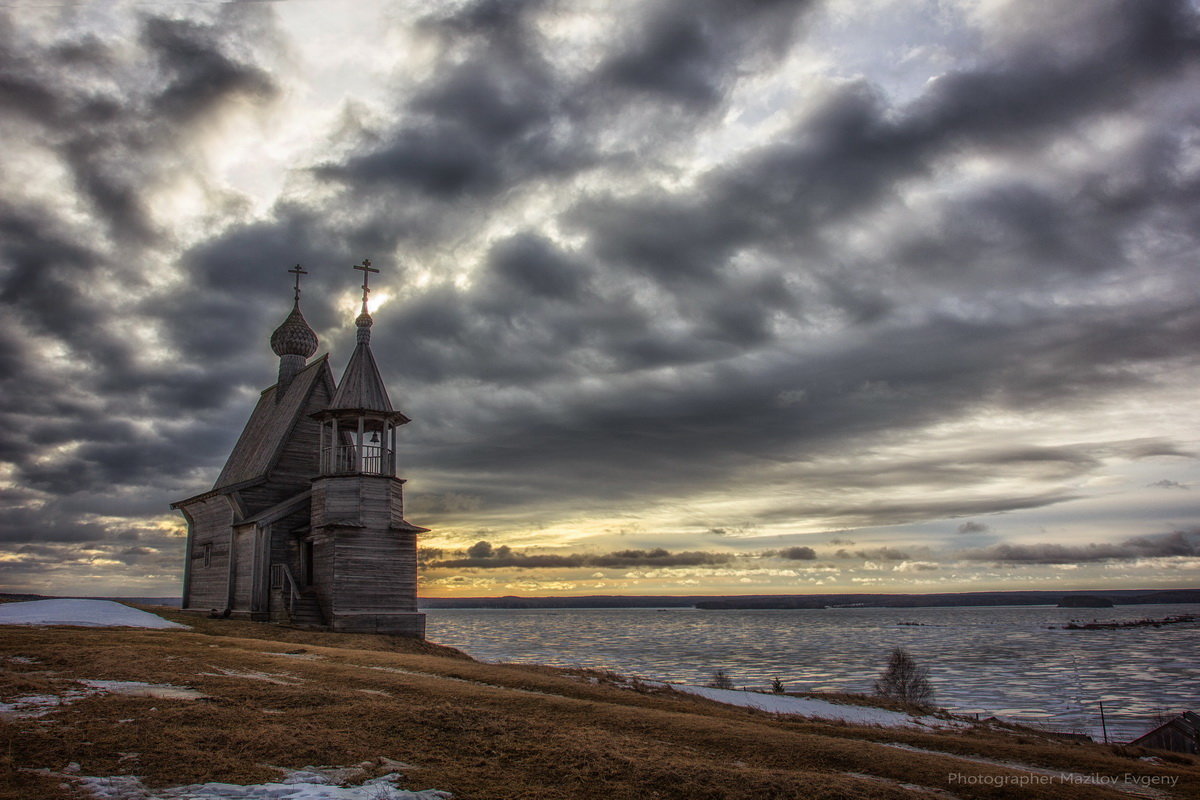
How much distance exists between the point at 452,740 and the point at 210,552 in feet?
112

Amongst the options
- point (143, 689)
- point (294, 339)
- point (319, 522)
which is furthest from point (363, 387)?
point (143, 689)

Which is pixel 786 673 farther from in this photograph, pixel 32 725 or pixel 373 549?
pixel 32 725

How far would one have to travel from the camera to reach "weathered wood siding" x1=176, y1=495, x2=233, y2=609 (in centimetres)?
3850

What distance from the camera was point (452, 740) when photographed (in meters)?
11.8

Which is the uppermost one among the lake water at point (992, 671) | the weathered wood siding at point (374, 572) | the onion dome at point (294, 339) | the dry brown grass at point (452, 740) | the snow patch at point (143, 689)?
the onion dome at point (294, 339)

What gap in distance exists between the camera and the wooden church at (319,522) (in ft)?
108

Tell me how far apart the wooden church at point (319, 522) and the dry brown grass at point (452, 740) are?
13.6 metres

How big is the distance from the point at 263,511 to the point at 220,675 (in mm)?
23210

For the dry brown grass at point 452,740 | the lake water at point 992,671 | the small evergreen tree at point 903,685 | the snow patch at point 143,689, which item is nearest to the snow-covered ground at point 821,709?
the dry brown grass at point 452,740

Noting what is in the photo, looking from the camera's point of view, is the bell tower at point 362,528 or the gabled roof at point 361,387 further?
the gabled roof at point 361,387

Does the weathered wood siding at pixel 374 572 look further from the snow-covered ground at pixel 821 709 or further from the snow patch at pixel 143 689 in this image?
the snow patch at pixel 143 689

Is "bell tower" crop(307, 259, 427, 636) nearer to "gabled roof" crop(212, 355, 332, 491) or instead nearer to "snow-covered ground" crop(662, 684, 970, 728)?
"gabled roof" crop(212, 355, 332, 491)

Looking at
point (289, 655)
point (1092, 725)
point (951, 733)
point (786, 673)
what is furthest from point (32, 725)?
point (786, 673)

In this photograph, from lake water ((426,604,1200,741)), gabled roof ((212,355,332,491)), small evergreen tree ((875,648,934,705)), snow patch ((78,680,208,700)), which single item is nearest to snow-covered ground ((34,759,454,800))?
snow patch ((78,680,208,700))
